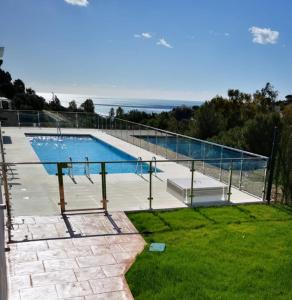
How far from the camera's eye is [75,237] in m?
5.18

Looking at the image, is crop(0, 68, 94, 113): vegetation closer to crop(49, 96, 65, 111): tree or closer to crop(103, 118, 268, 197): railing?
crop(49, 96, 65, 111): tree

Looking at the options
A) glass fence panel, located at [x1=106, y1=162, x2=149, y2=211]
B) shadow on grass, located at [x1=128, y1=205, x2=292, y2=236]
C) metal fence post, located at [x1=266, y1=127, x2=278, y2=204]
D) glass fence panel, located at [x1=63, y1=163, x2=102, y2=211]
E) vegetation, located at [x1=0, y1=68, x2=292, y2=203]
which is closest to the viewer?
shadow on grass, located at [x1=128, y1=205, x2=292, y2=236]

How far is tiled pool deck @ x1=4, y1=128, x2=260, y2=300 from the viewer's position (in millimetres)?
3818

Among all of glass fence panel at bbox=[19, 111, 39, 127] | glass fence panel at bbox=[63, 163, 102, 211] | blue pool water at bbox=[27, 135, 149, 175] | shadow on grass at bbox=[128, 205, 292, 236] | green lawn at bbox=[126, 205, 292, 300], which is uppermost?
glass fence panel at bbox=[19, 111, 39, 127]

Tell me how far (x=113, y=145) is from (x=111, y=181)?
7.18m

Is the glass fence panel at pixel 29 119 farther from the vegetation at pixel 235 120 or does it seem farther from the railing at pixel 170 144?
the vegetation at pixel 235 120

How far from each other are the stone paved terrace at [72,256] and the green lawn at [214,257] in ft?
0.88

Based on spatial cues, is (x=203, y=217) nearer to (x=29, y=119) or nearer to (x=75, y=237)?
(x=75, y=237)

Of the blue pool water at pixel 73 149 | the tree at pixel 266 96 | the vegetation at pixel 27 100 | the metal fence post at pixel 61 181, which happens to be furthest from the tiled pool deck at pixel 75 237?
the tree at pixel 266 96

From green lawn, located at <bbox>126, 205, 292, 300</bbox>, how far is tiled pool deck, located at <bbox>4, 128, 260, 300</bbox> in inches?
13.0

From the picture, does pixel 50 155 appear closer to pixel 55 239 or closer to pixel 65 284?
pixel 55 239

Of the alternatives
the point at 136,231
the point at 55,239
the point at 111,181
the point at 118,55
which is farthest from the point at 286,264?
the point at 118,55

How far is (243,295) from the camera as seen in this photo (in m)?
3.64

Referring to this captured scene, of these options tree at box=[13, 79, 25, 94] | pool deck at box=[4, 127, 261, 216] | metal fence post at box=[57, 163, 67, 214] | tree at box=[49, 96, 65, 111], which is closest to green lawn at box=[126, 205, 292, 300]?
pool deck at box=[4, 127, 261, 216]
